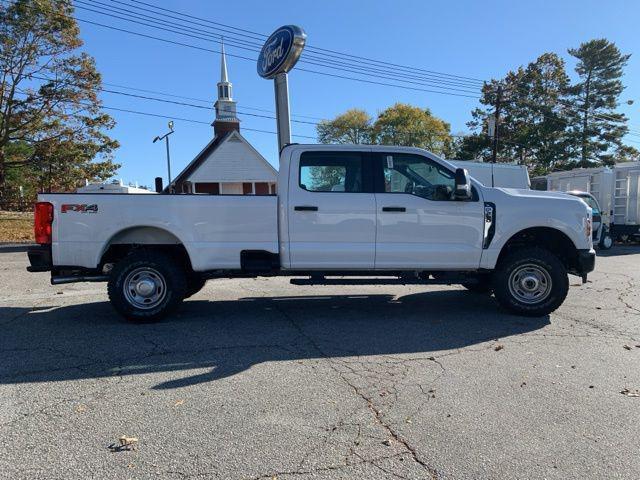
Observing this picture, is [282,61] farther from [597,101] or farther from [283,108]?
[597,101]

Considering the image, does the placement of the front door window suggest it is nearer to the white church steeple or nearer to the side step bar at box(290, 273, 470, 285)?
the side step bar at box(290, 273, 470, 285)

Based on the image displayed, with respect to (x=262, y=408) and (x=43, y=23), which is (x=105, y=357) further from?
(x=43, y=23)

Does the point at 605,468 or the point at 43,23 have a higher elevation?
the point at 43,23

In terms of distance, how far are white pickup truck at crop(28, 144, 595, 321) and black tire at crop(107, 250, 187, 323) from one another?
0.01 metres

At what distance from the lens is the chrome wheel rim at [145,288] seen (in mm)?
6059

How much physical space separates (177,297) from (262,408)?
2850 millimetres

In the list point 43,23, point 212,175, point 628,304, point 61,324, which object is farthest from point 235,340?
point 212,175

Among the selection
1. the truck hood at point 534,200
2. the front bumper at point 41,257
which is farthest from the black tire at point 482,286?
the front bumper at point 41,257

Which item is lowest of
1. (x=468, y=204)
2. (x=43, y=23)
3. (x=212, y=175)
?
(x=468, y=204)

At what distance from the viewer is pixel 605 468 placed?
289 cm

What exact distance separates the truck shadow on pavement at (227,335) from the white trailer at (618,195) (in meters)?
14.4

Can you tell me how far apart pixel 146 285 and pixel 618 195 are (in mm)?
18974

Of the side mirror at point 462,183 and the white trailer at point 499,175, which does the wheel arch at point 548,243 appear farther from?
the white trailer at point 499,175

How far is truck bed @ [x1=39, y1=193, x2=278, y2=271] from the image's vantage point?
5.95 m
